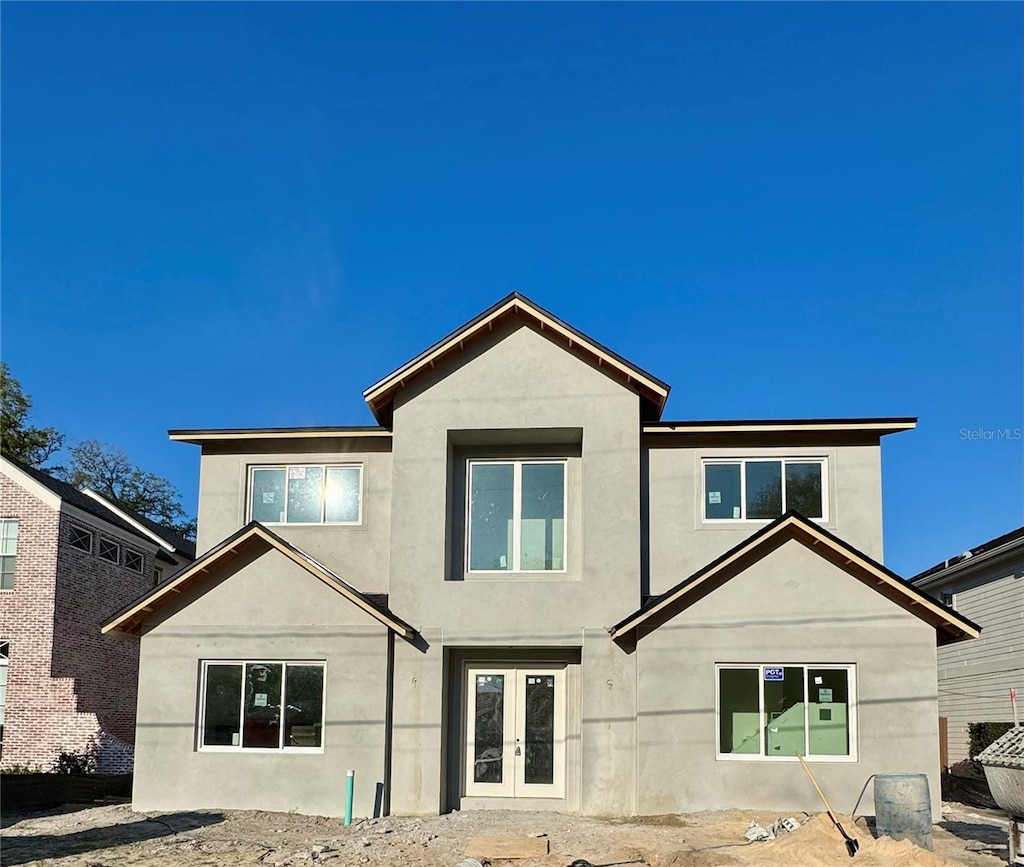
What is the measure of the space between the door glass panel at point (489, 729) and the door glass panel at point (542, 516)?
2.27 meters

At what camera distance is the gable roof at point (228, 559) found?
1922cm

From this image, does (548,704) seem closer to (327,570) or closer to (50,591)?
(327,570)

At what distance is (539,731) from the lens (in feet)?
65.5

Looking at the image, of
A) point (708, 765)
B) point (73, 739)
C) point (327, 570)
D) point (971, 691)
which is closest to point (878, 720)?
point (708, 765)

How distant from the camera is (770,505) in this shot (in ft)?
67.2

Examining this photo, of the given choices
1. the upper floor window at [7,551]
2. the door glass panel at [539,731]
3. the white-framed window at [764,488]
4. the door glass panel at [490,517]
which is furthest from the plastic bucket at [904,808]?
the upper floor window at [7,551]

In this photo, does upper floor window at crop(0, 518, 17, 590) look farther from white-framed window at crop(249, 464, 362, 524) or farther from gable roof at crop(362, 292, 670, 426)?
gable roof at crop(362, 292, 670, 426)

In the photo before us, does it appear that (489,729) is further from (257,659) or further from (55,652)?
(55,652)

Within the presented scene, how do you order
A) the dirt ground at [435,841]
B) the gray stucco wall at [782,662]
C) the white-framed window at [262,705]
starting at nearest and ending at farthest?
the dirt ground at [435,841]
the gray stucco wall at [782,662]
the white-framed window at [262,705]

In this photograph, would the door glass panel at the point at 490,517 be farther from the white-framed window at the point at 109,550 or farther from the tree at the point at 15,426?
the tree at the point at 15,426

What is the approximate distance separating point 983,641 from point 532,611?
15029mm

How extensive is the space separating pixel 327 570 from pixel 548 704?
15.9 ft

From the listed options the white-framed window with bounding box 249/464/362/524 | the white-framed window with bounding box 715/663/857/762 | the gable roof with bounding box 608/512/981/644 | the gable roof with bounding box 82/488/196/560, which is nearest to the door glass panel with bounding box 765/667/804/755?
the white-framed window with bounding box 715/663/857/762

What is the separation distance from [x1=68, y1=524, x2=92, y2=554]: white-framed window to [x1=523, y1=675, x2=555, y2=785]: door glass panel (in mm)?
14013
